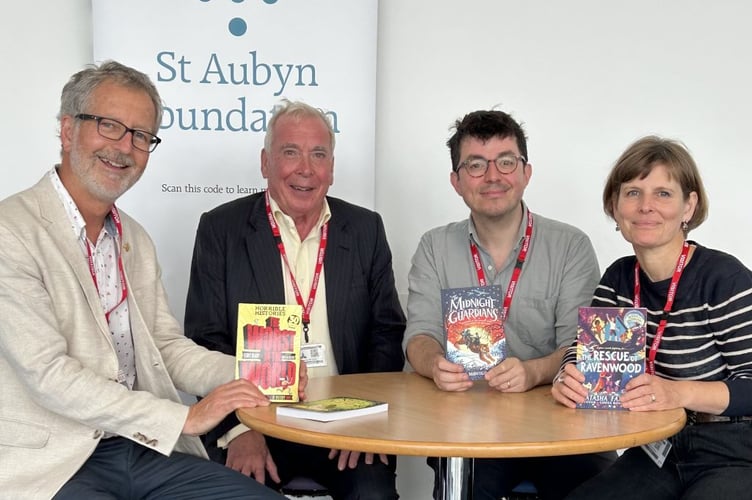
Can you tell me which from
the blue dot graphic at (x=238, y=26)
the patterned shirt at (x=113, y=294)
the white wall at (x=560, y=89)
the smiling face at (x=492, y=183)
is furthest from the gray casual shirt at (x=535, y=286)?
the blue dot graphic at (x=238, y=26)

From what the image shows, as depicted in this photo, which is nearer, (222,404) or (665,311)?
(222,404)

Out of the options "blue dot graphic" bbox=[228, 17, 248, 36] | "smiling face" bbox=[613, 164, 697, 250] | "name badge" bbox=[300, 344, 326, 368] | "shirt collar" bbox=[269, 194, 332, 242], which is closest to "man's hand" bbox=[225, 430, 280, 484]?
"name badge" bbox=[300, 344, 326, 368]

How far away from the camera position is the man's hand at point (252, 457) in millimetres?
3109

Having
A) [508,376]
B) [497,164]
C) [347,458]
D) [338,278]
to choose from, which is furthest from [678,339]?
[338,278]

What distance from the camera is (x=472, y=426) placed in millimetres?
2281

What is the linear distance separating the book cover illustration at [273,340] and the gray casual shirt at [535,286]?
782 mm

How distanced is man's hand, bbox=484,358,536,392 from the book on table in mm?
391

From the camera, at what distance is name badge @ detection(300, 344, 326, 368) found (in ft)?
11.0

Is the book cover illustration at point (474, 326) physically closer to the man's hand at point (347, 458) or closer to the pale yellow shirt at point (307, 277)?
the man's hand at point (347, 458)

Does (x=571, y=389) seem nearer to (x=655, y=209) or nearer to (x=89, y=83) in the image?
(x=655, y=209)

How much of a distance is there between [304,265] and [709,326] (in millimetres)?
1550

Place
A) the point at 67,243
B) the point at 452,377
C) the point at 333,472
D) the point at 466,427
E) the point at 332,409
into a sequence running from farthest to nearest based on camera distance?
the point at 333,472 < the point at 452,377 < the point at 67,243 < the point at 332,409 < the point at 466,427

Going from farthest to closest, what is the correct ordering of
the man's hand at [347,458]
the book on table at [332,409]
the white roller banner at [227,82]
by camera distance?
the white roller banner at [227,82] → the man's hand at [347,458] → the book on table at [332,409]

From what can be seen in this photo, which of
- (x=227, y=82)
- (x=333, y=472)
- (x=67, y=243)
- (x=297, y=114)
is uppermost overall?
(x=227, y=82)
